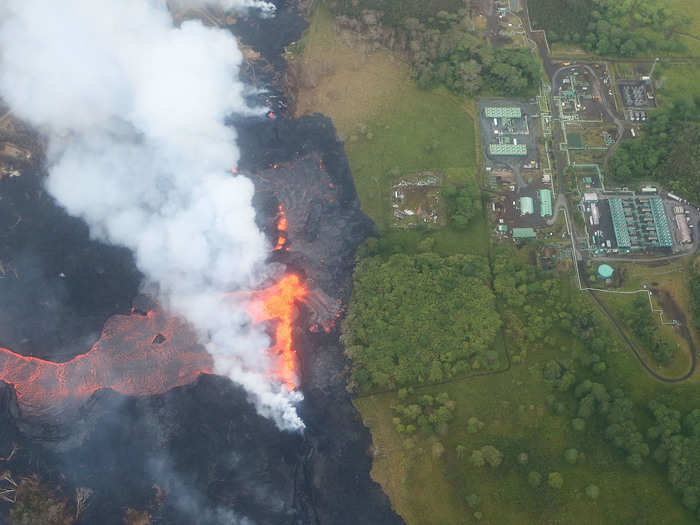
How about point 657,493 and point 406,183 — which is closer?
point 657,493

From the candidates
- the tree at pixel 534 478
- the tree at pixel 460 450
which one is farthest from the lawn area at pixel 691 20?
the tree at pixel 460 450

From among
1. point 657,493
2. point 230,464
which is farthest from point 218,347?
point 657,493

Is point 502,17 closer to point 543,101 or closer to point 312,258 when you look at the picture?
point 543,101


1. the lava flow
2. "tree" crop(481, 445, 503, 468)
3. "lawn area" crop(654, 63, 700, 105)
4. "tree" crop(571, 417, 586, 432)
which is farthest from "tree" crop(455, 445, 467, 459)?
"lawn area" crop(654, 63, 700, 105)

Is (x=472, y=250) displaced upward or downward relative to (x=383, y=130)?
downward

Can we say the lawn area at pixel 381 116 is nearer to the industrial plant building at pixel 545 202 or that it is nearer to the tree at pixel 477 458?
the industrial plant building at pixel 545 202

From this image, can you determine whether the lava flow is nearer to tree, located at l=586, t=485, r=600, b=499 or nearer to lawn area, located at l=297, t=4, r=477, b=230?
lawn area, located at l=297, t=4, r=477, b=230
